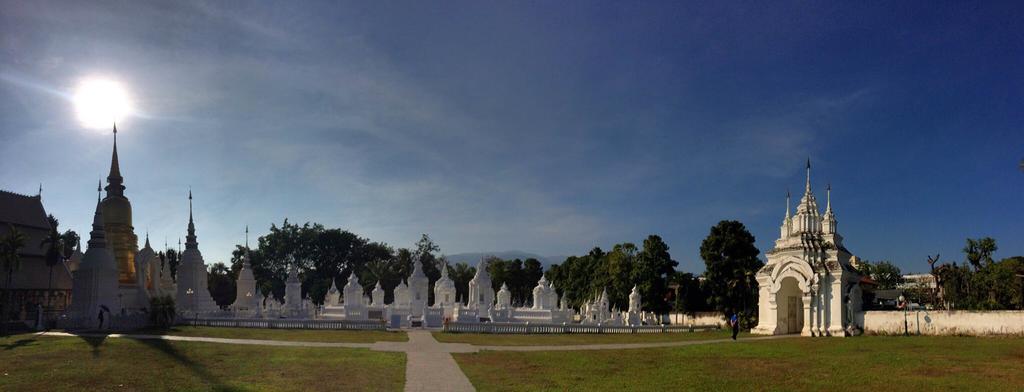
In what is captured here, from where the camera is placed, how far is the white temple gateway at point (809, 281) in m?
39.0

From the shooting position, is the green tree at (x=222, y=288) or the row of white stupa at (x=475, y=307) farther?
the green tree at (x=222, y=288)

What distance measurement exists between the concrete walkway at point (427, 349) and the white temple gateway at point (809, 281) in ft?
32.6

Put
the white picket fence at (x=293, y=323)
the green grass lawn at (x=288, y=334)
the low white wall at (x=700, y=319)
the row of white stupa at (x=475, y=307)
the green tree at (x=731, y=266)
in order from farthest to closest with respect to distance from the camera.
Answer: the row of white stupa at (x=475, y=307), the low white wall at (x=700, y=319), the green tree at (x=731, y=266), the white picket fence at (x=293, y=323), the green grass lawn at (x=288, y=334)

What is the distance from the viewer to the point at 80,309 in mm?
40219

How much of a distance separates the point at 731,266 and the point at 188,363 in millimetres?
37248

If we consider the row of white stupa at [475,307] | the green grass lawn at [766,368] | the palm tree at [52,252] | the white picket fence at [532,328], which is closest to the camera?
the green grass lawn at [766,368]

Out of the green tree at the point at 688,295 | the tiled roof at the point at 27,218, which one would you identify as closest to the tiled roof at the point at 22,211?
the tiled roof at the point at 27,218

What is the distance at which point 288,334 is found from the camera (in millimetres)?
37031

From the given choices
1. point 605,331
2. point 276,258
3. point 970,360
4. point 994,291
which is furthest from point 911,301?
point 276,258

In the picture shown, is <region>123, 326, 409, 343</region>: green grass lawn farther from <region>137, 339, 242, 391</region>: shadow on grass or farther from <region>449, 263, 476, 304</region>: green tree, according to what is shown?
<region>449, 263, 476, 304</region>: green tree

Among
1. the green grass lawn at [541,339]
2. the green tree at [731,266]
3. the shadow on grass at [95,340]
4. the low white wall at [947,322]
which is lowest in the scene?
the green grass lawn at [541,339]

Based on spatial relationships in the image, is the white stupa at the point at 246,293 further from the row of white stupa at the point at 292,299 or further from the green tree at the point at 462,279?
the green tree at the point at 462,279

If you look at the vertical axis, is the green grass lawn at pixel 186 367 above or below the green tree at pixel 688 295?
below

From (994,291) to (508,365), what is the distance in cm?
4330
